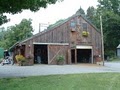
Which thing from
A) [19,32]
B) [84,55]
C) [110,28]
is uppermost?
[110,28]

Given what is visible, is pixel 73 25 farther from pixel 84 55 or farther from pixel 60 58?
pixel 60 58

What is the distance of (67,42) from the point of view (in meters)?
39.2

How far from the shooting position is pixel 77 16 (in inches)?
1572

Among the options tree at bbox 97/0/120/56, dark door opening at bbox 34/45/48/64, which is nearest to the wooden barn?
dark door opening at bbox 34/45/48/64

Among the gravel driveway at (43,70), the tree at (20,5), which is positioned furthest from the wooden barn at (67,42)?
the tree at (20,5)

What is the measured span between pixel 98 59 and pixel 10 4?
90.7 feet

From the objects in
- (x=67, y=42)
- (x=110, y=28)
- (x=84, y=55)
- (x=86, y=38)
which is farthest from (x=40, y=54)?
(x=110, y=28)

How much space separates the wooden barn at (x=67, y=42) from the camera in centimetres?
3744

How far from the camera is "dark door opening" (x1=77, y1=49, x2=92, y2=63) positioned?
42281mm

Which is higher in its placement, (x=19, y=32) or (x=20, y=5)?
(x=19, y=32)

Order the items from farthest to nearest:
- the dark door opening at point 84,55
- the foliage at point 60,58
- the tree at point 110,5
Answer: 1. the tree at point 110,5
2. the dark door opening at point 84,55
3. the foliage at point 60,58

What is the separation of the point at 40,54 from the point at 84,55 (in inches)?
253

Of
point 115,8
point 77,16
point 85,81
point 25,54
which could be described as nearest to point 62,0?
point 85,81

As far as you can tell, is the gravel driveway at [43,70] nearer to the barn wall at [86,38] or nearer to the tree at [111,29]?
the barn wall at [86,38]
